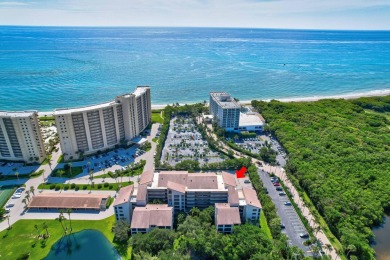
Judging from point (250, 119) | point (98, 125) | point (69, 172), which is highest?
point (98, 125)

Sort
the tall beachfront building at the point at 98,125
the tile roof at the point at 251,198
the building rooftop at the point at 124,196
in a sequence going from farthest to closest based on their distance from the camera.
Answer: the tall beachfront building at the point at 98,125 → the tile roof at the point at 251,198 → the building rooftop at the point at 124,196

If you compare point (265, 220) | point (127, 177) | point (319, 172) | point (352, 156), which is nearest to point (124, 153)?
point (127, 177)

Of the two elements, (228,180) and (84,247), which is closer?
(84,247)

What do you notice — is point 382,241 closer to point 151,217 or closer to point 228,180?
point 228,180

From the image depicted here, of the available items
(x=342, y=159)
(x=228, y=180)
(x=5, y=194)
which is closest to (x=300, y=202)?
(x=228, y=180)

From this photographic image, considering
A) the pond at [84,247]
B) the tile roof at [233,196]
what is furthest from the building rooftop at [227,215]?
the pond at [84,247]

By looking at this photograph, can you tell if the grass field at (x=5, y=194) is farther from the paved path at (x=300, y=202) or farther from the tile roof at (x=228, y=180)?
the paved path at (x=300, y=202)

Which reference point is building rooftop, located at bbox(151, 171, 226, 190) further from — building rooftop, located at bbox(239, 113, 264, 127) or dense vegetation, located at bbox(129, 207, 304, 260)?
building rooftop, located at bbox(239, 113, 264, 127)
